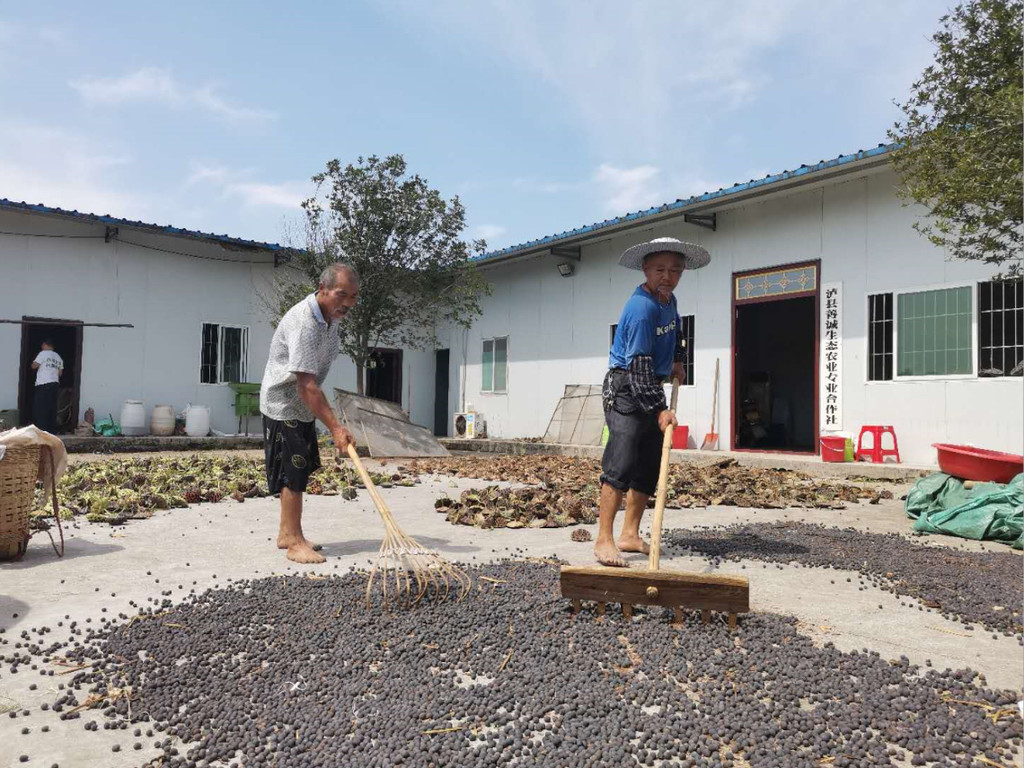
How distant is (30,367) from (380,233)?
668 centimetres

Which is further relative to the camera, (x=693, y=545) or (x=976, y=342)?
(x=976, y=342)

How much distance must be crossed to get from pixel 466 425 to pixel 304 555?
1217 cm

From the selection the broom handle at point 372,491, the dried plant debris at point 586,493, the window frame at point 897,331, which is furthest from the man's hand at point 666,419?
the window frame at point 897,331

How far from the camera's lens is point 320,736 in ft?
6.45

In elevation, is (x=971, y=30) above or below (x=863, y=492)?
above

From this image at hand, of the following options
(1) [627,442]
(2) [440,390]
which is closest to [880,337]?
(1) [627,442]

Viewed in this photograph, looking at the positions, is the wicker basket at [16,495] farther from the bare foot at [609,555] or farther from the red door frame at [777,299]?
the red door frame at [777,299]

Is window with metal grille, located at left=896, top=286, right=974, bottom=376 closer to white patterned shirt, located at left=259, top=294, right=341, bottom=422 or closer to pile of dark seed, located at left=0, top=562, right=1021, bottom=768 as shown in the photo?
pile of dark seed, located at left=0, top=562, right=1021, bottom=768

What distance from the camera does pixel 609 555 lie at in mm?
3672

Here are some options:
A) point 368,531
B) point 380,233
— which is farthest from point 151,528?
point 380,233

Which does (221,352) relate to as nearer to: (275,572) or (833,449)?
(833,449)

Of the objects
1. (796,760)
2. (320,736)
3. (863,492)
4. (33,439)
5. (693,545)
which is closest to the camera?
(796,760)

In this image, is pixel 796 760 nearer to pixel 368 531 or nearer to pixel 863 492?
pixel 368 531

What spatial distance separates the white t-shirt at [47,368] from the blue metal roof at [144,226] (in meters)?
2.34
